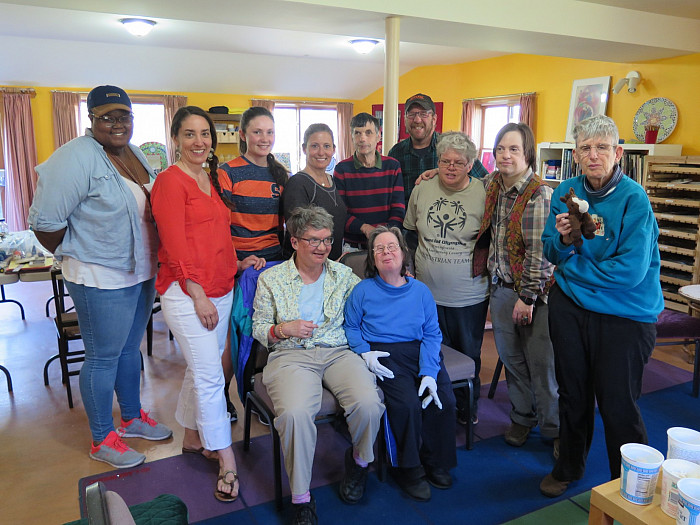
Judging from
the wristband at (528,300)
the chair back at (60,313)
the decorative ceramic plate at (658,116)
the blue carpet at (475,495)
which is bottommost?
the blue carpet at (475,495)

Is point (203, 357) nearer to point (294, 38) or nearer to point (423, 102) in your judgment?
point (423, 102)

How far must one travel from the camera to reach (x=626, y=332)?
189 cm

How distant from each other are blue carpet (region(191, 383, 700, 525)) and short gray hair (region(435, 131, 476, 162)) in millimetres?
1432

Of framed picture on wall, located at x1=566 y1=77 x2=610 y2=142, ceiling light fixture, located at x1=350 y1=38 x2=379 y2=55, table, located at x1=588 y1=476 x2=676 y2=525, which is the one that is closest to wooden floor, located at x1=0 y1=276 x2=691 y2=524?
table, located at x1=588 y1=476 x2=676 y2=525

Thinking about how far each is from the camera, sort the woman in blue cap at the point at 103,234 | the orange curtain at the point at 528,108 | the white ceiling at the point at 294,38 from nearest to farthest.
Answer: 1. the woman in blue cap at the point at 103,234
2. the white ceiling at the point at 294,38
3. the orange curtain at the point at 528,108

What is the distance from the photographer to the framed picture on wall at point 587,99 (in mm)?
5961

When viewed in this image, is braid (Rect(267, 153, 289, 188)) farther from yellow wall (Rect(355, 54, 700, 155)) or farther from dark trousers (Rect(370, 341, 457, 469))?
yellow wall (Rect(355, 54, 700, 155))

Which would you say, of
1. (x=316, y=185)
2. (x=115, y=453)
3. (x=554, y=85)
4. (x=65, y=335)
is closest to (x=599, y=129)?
(x=316, y=185)

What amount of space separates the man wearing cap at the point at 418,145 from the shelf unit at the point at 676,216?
259cm

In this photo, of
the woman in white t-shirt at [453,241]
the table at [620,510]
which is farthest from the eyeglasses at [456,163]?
the table at [620,510]

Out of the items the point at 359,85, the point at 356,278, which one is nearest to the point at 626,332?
the point at 356,278

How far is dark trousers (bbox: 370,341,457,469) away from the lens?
214 centimetres

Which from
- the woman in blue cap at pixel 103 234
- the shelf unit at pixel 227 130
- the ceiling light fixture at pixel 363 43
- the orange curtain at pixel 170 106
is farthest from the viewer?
the orange curtain at pixel 170 106

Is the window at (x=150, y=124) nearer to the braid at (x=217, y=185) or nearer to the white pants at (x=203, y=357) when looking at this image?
the braid at (x=217, y=185)
